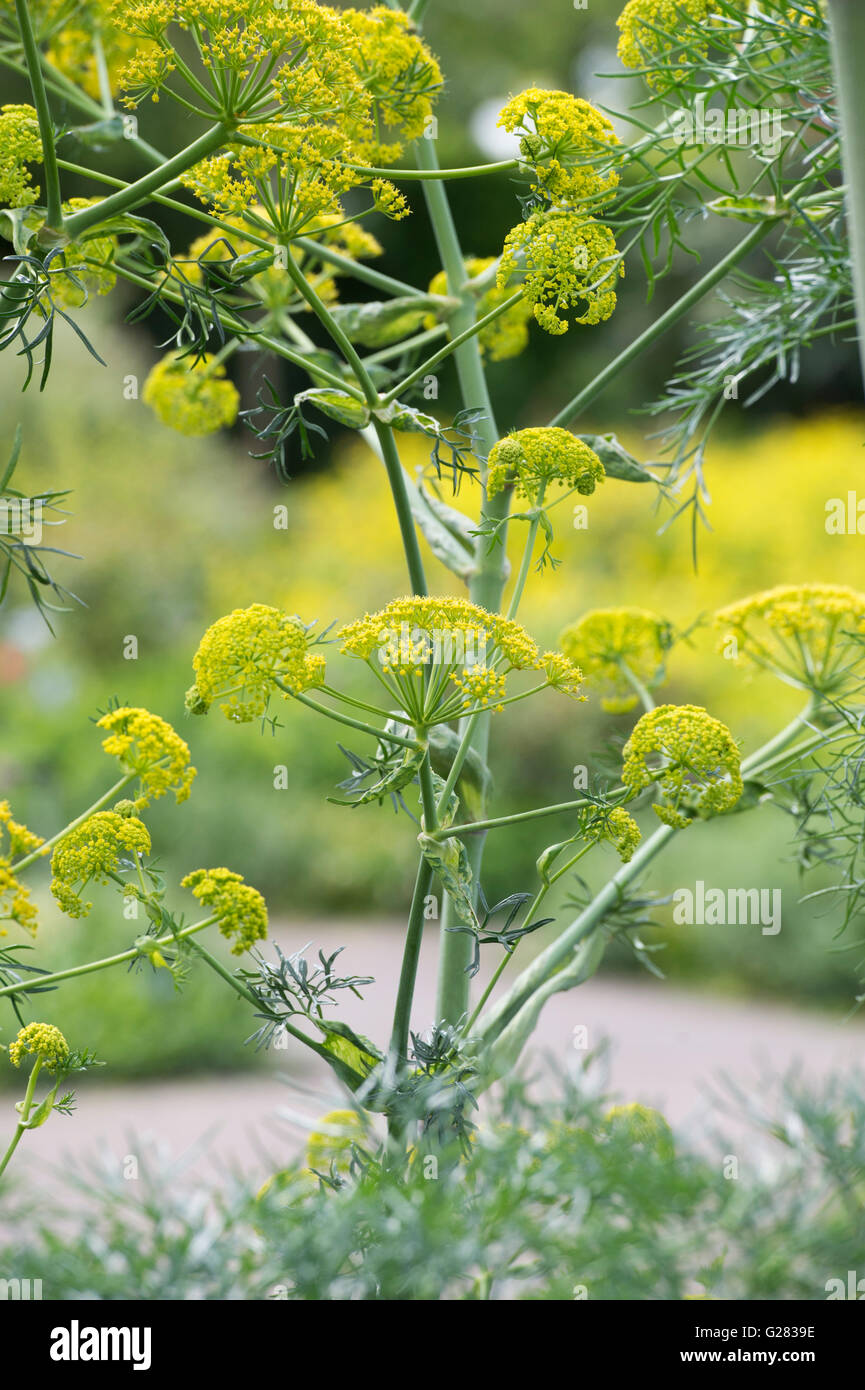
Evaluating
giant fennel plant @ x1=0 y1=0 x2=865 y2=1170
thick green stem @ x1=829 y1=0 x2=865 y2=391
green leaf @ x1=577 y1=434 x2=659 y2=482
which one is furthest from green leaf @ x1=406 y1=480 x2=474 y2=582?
thick green stem @ x1=829 y1=0 x2=865 y2=391

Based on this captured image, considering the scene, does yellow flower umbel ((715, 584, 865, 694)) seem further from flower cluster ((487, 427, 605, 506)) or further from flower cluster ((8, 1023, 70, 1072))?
flower cluster ((8, 1023, 70, 1072))

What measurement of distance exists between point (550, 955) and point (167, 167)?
58 cm

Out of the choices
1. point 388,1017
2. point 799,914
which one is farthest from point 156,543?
point 799,914

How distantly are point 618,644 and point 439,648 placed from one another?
1.34 ft

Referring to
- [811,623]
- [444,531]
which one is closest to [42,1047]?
[444,531]

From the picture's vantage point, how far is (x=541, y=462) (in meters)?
0.73

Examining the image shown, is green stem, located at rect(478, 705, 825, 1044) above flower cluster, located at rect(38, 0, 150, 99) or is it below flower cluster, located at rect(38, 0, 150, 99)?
below

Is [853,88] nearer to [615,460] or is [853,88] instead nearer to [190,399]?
[615,460]

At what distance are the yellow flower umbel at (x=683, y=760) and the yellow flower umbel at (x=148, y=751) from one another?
0.28 metres

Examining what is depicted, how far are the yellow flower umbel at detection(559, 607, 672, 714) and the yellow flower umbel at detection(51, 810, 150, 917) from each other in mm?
444

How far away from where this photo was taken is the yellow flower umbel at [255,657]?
681 millimetres

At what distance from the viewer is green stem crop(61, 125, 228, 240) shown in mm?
581

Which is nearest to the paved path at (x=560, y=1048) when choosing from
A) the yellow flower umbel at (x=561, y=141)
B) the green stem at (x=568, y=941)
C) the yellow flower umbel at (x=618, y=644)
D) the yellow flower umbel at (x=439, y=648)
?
the yellow flower umbel at (x=618, y=644)

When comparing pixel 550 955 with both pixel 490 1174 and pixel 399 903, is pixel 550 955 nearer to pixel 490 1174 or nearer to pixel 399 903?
pixel 490 1174
